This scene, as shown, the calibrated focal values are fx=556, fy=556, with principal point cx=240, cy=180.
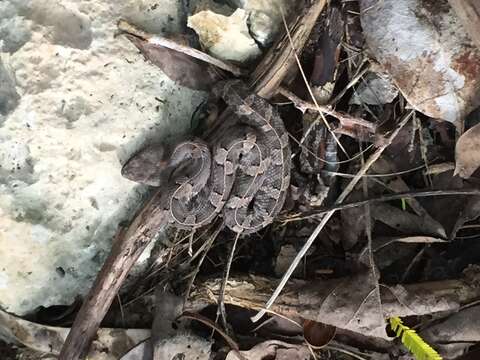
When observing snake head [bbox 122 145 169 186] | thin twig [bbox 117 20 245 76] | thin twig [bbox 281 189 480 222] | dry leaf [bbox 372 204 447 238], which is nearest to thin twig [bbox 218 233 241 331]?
thin twig [bbox 281 189 480 222]

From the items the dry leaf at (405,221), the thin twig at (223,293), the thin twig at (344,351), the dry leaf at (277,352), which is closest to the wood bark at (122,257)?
the thin twig at (223,293)

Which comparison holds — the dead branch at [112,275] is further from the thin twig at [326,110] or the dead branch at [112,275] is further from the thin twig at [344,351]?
the thin twig at [344,351]

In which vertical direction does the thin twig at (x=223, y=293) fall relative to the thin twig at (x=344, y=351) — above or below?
above

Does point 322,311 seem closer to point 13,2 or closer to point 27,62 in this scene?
point 27,62

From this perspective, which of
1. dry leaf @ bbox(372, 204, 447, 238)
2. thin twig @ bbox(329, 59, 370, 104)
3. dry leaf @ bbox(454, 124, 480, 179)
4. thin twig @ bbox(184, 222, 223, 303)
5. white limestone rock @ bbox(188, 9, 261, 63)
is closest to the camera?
dry leaf @ bbox(454, 124, 480, 179)

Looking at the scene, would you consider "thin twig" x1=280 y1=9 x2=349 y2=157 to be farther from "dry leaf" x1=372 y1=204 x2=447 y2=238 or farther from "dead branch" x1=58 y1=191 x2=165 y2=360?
"dead branch" x1=58 y1=191 x2=165 y2=360

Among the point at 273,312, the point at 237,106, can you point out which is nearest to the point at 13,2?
the point at 237,106

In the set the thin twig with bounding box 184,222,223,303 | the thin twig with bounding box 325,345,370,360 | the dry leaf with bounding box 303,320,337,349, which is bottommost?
the thin twig with bounding box 325,345,370,360
